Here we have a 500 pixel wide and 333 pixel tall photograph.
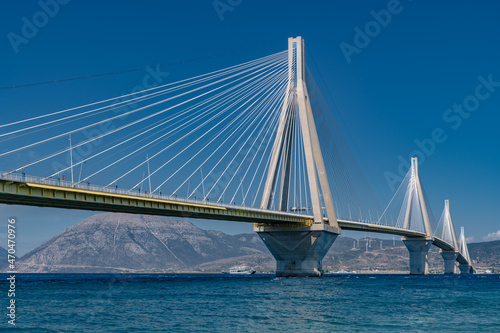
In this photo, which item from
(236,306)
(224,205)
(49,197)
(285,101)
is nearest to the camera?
(236,306)

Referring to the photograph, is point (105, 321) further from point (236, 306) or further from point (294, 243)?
point (294, 243)

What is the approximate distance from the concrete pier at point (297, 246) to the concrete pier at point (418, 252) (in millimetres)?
61966

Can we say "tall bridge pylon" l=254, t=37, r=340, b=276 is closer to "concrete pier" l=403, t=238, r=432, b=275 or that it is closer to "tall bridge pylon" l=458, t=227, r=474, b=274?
"concrete pier" l=403, t=238, r=432, b=275

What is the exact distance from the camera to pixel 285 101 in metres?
72.8

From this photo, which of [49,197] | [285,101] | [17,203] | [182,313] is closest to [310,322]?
[182,313]

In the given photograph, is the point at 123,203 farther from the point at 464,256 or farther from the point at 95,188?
the point at 464,256

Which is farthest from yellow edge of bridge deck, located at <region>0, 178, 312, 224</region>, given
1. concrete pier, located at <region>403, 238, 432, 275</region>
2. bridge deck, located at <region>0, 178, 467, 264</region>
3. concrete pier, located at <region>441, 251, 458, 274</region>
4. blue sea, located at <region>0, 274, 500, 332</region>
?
concrete pier, located at <region>441, 251, 458, 274</region>

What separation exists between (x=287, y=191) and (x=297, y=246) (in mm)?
7968

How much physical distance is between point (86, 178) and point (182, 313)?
21.4 m

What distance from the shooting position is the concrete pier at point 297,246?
254ft

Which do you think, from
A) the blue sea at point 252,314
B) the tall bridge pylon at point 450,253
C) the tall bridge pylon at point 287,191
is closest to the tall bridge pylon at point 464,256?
the tall bridge pylon at point 450,253

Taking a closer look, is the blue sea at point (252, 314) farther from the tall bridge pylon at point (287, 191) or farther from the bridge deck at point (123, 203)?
the tall bridge pylon at point (287, 191)

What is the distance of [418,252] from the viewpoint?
13838cm

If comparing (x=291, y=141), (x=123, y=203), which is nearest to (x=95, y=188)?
(x=123, y=203)
